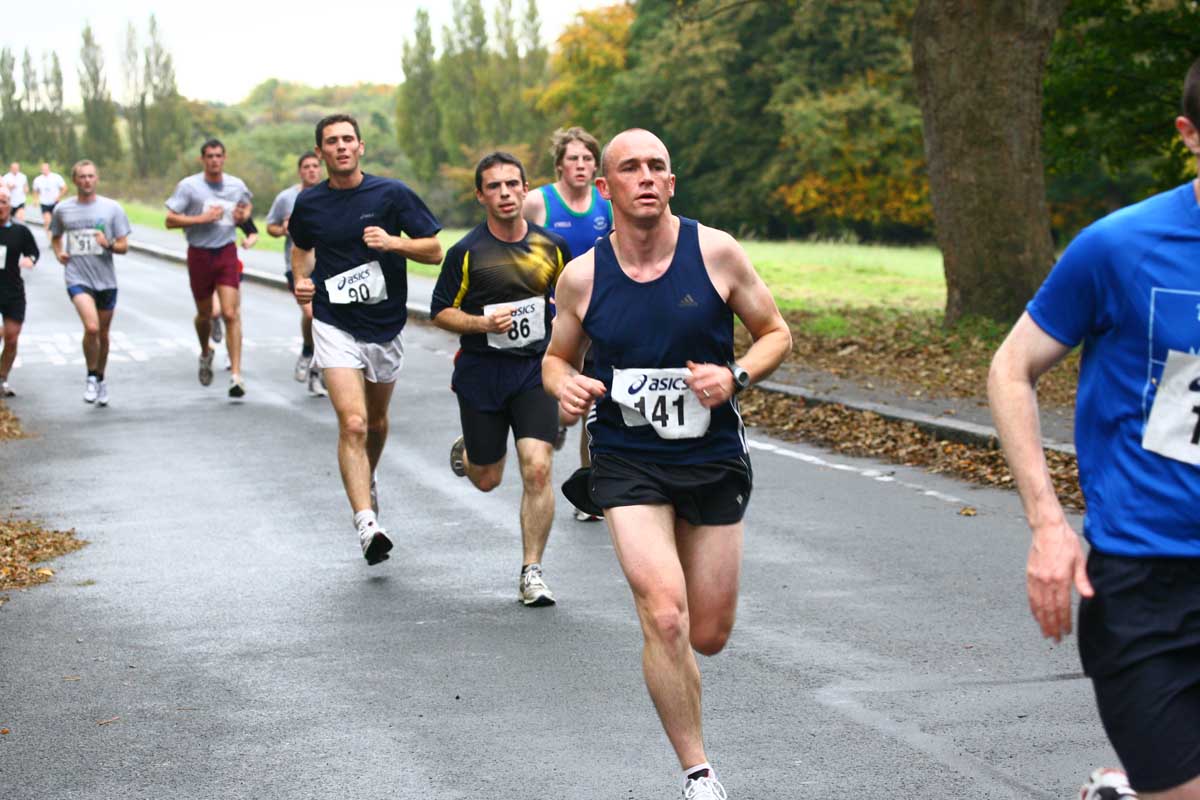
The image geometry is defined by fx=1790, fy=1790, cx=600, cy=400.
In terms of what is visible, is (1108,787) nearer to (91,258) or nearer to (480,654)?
(480,654)

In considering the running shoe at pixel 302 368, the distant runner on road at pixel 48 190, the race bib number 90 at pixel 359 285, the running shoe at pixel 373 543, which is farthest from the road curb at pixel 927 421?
the distant runner on road at pixel 48 190

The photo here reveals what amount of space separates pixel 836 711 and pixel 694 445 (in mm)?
Result: 1253

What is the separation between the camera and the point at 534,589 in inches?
306

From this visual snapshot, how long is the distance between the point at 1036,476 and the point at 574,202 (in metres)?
6.63

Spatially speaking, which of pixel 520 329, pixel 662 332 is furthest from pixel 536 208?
pixel 662 332

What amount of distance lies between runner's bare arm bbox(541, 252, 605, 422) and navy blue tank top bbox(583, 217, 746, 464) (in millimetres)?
58

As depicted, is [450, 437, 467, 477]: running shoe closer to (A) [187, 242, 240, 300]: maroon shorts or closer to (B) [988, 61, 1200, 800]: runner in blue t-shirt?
(B) [988, 61, 1200, 800]: runner in blue t-shirt

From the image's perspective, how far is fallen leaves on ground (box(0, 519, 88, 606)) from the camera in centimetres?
862

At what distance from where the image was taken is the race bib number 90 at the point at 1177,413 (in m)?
3.38

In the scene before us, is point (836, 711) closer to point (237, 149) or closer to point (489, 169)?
point (489, 169)

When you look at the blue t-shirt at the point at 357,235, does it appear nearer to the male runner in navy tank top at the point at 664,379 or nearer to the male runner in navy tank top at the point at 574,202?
the male runner in navy tank top at the point at 574,202

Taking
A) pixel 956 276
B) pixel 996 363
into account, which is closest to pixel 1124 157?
pixel 956 276

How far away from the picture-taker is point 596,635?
7.18 metres

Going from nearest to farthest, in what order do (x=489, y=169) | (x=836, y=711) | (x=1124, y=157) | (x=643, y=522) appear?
(x=643, y=522)
(x=836, y=711)
(x=489, y=169)
(x=1124, y=157)
